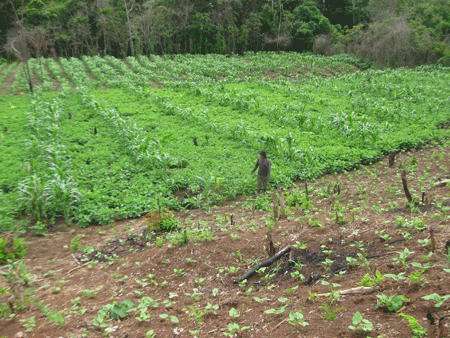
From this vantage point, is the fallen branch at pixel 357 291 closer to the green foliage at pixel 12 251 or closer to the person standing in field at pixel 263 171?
the person standing in field at pixel 263 171

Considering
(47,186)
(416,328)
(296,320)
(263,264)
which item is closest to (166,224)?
(263,264)

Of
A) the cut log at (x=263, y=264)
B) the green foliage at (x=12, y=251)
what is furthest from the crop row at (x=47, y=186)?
the cut log at (x=263, y=264)

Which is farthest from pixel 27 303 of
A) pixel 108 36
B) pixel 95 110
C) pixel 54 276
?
pixel 108 36

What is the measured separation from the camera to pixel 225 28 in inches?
1649

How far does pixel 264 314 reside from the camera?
3.43 metres

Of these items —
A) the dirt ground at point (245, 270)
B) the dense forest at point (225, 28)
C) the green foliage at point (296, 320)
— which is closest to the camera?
the green foliage at point (296, 320)

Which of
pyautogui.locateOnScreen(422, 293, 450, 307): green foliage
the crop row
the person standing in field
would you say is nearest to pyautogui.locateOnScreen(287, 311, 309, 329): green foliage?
pyautogui.locateOnScreen(422, 293, 450, 307): green foliage

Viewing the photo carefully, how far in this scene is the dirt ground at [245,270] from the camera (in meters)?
3.15

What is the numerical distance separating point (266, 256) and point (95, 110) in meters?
14.1

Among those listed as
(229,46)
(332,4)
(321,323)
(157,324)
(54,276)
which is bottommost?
(54,276)

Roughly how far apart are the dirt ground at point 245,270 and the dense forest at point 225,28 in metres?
30.8

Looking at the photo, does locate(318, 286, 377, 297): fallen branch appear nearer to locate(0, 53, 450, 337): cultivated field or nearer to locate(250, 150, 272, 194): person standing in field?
locate(0, 53, 450, 337): cultivated field

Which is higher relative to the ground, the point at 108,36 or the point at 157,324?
the point at 108,36

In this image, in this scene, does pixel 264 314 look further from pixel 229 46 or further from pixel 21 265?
pixel 229 46
